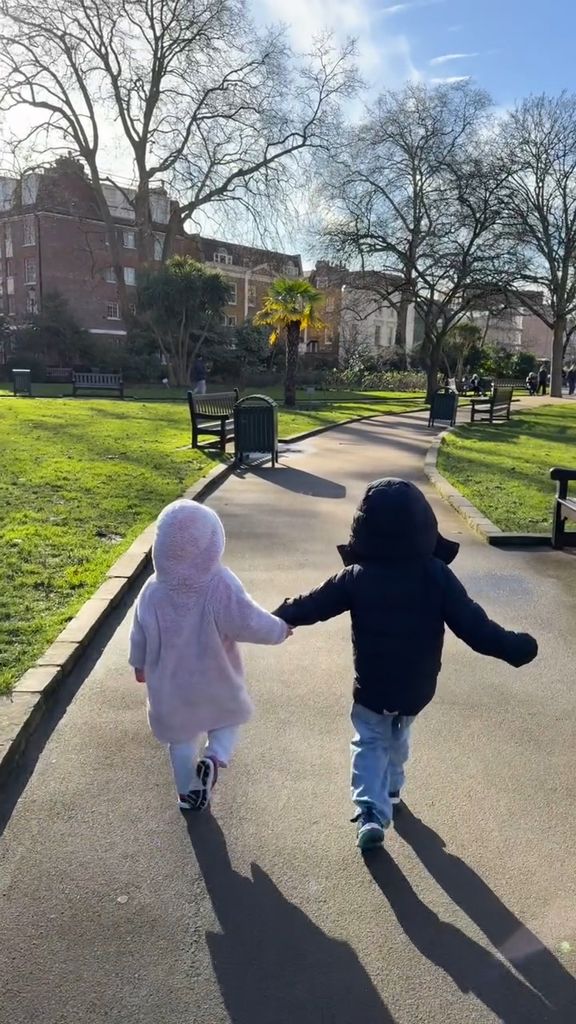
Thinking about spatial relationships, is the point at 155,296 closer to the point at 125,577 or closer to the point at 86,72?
the point at 86,72

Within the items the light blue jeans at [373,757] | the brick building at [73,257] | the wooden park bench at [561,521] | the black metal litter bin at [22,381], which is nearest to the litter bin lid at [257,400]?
the wooden park bench at [561,521]

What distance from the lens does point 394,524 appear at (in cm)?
265

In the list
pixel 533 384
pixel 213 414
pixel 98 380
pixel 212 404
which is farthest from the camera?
pixel 533 384

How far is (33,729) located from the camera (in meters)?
3.61

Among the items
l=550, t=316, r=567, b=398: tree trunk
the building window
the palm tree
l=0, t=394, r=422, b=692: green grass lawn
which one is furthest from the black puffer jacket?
the building window

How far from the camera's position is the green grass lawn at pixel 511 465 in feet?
28.8

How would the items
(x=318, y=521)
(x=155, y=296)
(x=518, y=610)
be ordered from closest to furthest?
(x=518, y=610) → (x=318, y=521) → (x=155, y=296)

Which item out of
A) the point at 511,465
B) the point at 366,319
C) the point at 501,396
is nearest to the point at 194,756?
the point at 511,465

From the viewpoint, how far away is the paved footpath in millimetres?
2164

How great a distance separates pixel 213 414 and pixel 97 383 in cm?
1741

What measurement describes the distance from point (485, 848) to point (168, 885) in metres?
1.18

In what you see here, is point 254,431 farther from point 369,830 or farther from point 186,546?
point 369,830

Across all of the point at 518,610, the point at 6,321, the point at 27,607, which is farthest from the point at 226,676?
the point at 6,321

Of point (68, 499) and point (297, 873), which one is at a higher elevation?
point (68, 499)
